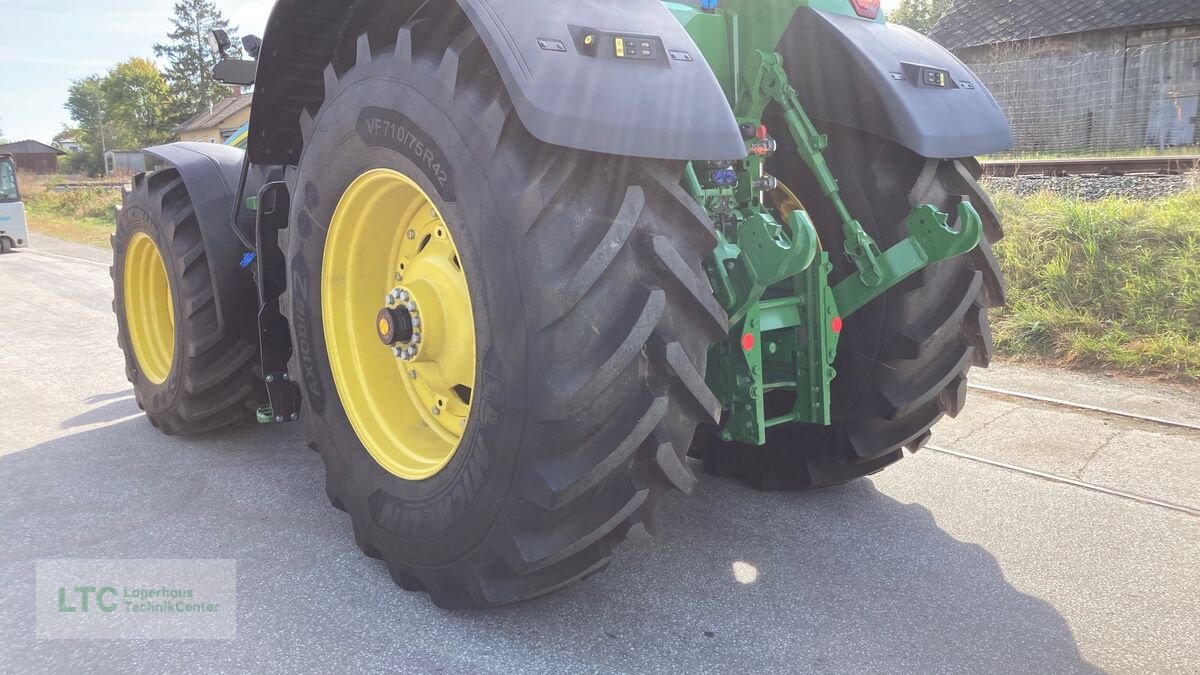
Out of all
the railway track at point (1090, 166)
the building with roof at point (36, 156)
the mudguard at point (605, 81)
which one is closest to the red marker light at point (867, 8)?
the mudguard at point (605, 81)

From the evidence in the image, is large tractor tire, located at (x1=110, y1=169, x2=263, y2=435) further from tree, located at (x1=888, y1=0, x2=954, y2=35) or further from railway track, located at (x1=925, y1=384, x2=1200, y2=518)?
tree, located at (x1=888, y1=0, x2=954, y2=35)

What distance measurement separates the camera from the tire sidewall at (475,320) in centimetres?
223

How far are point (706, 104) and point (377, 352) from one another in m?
1.54

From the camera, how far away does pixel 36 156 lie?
2938 inches

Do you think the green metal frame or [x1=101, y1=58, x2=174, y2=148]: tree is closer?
the green metal frame

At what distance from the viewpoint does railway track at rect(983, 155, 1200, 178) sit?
32.8 ft

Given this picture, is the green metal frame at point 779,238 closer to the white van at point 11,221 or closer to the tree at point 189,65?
the white van at point 11,221

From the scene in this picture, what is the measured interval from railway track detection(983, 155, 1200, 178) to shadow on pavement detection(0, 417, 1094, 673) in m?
7.98

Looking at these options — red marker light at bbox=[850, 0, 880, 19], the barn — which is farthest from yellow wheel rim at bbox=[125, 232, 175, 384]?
the barn

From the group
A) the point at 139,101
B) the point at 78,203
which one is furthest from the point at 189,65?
the point at 78,203

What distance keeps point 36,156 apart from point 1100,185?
280 feet

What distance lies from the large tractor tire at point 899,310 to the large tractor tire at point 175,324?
2549 mm

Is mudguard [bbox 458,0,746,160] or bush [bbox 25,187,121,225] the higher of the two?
mudguard [bbox 458,0,746,160]

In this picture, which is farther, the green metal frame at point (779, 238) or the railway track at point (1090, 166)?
the railway track at point (1090, 166)
